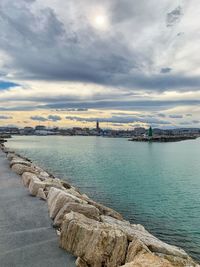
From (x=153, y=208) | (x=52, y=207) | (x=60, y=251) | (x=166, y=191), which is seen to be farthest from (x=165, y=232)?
(x=166, y=191)

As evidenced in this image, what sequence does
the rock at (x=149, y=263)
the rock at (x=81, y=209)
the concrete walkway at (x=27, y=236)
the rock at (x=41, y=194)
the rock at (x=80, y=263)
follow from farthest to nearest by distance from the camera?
the rock at (x=41, y=194), the rock at (x=81, y=209), the concrete walkway at (x=27, y=236), the rock at (x=80, y=263), the rock at (x=149, y=263)

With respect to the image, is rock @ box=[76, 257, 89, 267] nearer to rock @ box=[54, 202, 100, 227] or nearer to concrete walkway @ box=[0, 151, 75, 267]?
concrete walkway @ box=[0, 151, 75, 267]

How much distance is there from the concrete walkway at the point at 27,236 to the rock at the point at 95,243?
42 cm

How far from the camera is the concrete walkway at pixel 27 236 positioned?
826cm

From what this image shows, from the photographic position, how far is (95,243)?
307 inches

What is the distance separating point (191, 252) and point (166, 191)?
13.6m

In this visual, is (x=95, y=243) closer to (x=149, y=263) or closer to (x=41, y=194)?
(x=149, y=263)

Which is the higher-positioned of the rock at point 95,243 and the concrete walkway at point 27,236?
the rock at point 95,243

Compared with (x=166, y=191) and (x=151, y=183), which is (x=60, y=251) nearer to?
(x=166, y=191)

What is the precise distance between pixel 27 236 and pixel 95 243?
3.03m

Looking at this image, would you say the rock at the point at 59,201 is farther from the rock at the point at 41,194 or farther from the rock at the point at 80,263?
the rock at the point at 80,263

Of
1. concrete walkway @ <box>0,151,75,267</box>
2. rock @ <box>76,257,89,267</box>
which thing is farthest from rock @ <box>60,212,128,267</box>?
concrete walkway @ <box>0,151,75,267</box>

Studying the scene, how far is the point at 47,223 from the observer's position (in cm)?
1117

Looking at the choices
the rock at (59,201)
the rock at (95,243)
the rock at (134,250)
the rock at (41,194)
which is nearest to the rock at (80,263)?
the rock at (95,243)
